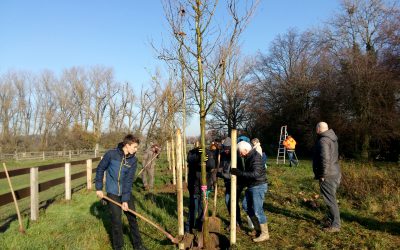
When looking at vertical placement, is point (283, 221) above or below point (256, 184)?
below

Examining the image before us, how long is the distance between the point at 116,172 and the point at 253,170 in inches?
86.1

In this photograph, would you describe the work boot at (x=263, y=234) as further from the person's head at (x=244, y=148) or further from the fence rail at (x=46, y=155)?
the fence rail at (x=46, y=155)

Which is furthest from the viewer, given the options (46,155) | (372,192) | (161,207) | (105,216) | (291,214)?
(46,155)

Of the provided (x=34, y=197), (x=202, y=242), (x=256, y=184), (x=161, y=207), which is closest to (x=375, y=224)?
(x=256, y=184)

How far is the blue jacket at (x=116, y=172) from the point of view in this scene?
5.60m

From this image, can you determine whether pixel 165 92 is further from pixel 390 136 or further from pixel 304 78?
pixel 304 78

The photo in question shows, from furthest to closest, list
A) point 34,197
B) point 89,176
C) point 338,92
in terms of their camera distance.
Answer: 1. point 338,92
2. point 89,176
3. point 34,197

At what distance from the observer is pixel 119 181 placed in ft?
18.5

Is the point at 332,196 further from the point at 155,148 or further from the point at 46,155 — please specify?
the point at 46,155

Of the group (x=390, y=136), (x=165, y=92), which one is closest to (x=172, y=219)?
(x=165, y=92)

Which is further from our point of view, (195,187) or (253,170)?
(195,187)

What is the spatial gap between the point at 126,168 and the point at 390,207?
5724mm

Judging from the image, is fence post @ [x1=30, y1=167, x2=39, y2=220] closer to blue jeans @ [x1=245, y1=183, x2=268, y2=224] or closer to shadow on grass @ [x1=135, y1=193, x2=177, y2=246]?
shadow on grass @ [x1=135, y1=193, x2=177, y2=246]

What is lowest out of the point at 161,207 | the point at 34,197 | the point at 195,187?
the point at 161,207
